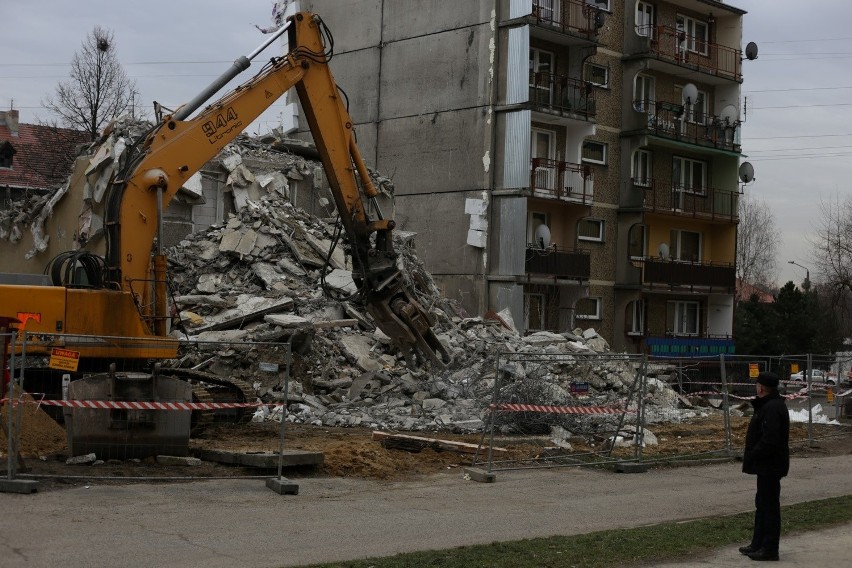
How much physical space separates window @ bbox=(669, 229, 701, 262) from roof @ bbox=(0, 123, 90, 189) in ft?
83.7

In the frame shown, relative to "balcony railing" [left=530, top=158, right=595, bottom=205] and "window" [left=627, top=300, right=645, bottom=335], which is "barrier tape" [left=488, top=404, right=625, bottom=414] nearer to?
"balcony railing" [left=530, top=158, right=595, bottom=205]

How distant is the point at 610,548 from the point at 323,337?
13846mm

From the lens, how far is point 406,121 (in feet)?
125

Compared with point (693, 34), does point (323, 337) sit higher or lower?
lower

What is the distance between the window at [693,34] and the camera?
141 ft

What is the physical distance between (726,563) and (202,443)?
8.74 metres

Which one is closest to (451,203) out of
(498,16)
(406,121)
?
(406,121)

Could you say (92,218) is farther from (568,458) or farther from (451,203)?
(568,458)

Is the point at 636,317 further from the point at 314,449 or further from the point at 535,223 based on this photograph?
the point at 314,449

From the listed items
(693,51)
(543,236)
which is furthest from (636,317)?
(693,51)

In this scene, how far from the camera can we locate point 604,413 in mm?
17047

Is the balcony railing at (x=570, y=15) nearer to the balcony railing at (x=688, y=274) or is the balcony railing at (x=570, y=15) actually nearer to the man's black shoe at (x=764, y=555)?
the balcony railing at (x=688, y=274)

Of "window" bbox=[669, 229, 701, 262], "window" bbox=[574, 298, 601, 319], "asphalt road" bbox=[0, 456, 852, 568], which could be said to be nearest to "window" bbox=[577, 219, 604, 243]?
"window" bbox=[574, 298, 601, 319]

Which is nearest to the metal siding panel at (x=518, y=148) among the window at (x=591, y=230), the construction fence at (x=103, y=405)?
the window at (x=591, y=230)
